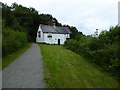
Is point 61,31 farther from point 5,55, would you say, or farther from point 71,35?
point 5,55

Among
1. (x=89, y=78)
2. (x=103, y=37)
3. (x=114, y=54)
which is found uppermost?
(x=103, y=37)

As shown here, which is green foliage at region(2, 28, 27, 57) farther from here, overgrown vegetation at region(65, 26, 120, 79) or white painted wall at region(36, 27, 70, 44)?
white painted wall at region(36, 27, 70, 44)

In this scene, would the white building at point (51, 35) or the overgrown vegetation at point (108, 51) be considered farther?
the white building at point (51, 35)

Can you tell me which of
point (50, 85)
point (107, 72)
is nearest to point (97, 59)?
point (107, 72)

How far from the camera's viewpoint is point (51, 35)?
41.2 metres

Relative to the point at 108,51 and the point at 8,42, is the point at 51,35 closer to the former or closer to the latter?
the point at 8,42

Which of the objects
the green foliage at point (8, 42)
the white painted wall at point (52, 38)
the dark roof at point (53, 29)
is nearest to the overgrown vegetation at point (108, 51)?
the green foliage at point (8, 42)

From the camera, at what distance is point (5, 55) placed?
501 inches

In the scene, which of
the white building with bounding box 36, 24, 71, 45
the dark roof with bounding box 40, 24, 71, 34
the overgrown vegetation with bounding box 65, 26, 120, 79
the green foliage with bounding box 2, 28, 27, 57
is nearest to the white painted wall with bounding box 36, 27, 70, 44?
the white building with bounding box 36, 24, 71, 45

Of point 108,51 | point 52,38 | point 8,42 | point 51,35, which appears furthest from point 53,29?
point 108,51

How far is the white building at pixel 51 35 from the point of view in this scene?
134 ft

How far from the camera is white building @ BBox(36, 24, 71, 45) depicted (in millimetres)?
40938

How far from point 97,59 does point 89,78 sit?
142 inches

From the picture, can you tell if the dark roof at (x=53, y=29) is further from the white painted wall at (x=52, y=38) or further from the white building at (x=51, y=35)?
the white painted wall at (x=52, y=38)
